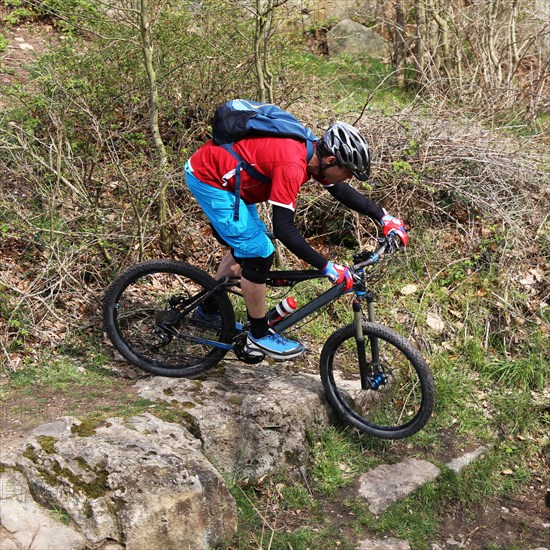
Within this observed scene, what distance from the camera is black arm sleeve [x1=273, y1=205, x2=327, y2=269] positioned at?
4.18m

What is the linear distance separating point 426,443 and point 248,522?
1624 millimetres

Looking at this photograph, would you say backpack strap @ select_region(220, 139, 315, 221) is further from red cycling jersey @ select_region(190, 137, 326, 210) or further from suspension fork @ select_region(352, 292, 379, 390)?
suspension fork @ select_region(352, 292, 379, 390)

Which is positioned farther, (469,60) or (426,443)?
(469,60)

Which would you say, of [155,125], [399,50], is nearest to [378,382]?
[155,125]

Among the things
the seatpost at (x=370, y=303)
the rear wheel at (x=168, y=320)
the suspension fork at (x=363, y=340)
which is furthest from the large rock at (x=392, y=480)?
the rear wheel at (x=168, y=320)

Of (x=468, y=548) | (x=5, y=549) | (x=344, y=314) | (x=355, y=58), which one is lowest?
(x=468, y=548)

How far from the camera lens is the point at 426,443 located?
5.27 meters

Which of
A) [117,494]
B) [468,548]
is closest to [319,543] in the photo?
[468,548]

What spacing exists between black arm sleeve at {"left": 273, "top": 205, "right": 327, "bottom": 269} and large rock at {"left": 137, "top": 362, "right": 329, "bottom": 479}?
3.86 feet

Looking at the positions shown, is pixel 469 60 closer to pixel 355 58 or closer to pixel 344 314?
pixel 355 58

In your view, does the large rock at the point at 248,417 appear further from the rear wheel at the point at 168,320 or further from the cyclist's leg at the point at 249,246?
the cyclist's leg at the point at 249,246

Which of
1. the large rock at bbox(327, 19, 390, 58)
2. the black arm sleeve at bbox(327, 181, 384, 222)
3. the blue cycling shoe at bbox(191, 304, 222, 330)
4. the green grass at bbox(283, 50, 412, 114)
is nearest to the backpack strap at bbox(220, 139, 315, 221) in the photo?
the black arm sleeve at bbox(327, 181, 384, 222)

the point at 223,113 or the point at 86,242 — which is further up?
the point at 223,113

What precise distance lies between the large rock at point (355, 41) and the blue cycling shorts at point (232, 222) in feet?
26.3
